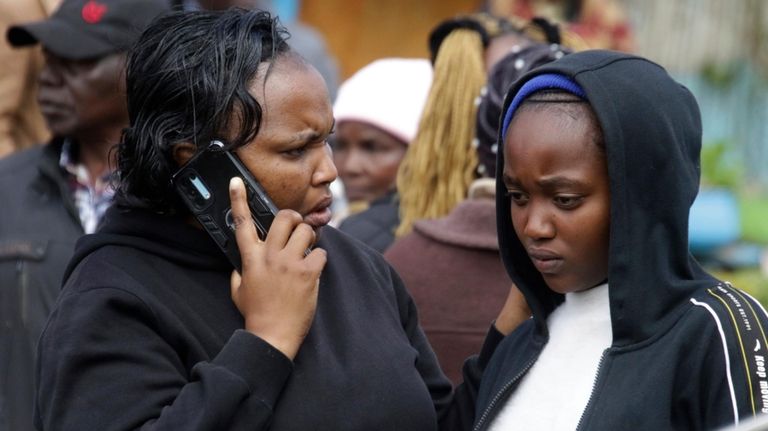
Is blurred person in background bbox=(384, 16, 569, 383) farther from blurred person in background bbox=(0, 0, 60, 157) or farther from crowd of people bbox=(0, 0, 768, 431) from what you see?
blurred person in background bbox=(0, 0, 60, 157)

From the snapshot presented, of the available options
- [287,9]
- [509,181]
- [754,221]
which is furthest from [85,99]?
[287,9]

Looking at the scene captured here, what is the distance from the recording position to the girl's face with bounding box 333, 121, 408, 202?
5234 millimetres

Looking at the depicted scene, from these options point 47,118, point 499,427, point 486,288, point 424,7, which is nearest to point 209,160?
point 499,427

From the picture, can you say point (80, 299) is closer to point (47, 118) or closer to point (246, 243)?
point (246, 243)

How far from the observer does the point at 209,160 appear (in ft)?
8.16

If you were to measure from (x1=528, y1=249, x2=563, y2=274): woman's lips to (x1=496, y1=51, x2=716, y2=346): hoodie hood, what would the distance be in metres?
0.11

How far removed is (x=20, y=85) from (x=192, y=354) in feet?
9.18

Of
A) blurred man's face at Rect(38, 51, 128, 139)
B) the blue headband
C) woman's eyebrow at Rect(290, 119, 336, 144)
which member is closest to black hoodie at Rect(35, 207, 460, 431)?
woman's eyebrow at Rect(290, 119, 336, 144)

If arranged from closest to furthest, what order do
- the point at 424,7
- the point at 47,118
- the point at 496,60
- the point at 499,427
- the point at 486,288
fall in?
the point at 499,427
the point at 486,288
the point at 496,60
the point at 47,118
the point at 424,7

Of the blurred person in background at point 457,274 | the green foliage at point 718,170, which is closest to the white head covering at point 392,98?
the blurred person in background at point 457,274

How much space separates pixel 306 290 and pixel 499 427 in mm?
507

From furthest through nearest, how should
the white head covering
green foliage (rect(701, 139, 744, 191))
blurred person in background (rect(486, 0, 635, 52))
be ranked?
blurred person in background (rect(486, 0, 635, 52))
green foliage (rect(701, 139, 744, 191))
the white head covering

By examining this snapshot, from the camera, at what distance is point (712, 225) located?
7617 mm

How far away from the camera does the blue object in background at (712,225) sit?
7586mm
